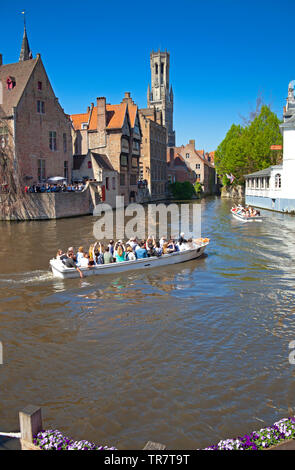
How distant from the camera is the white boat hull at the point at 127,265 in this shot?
579 inches

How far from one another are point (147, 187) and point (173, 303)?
50841mm

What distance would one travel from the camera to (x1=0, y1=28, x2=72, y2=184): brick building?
119ft

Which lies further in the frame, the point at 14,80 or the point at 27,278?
the point at 14,80

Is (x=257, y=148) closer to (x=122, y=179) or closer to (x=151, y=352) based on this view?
(x=122, y=179)

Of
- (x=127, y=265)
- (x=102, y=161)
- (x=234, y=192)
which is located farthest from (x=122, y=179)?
(x=127, y=265)

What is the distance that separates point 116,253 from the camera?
1602 cm

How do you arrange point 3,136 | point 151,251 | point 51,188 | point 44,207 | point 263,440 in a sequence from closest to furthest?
Result: point 263,440
point 151,251
point 44,207
point 3,136
point 51,188

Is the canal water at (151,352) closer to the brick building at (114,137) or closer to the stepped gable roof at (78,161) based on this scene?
the stepped gable roof at (78,161)

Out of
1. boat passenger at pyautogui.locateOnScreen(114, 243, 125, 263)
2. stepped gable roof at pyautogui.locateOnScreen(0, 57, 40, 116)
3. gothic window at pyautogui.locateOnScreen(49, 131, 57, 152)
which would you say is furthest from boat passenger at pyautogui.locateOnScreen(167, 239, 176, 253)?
gothic window at pyautogui.locateOnScreen(49, 131, 57, 152)

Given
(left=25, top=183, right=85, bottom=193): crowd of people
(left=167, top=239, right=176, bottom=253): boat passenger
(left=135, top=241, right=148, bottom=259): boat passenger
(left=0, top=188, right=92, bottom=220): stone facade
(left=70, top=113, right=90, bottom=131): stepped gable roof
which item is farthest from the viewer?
(left=70, top=113, right=90, bottom=131): stepped gable roof

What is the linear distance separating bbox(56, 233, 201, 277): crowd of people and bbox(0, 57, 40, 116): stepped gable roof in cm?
2584

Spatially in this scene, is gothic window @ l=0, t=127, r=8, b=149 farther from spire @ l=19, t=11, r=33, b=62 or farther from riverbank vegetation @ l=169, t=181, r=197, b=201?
riverbank vegetation @ l=169, t=181, r=197, b=201

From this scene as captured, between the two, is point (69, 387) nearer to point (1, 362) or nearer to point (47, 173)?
point (1, 362)

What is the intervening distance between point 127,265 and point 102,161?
32.5 m
